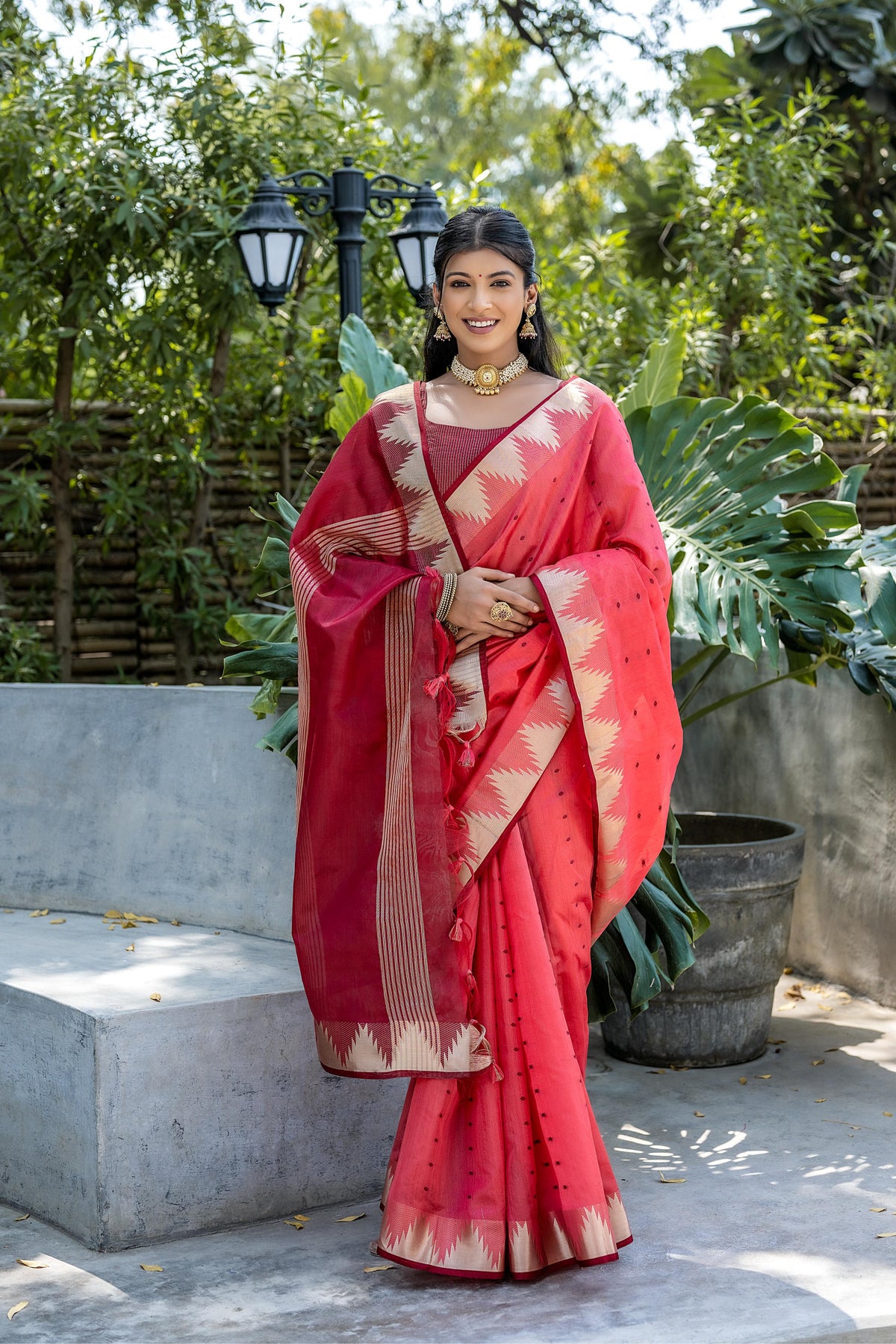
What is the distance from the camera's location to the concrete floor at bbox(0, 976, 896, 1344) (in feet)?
7.30

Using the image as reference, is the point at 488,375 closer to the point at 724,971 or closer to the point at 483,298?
the point at 483,298

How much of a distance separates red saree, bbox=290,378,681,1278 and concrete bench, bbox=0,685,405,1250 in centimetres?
30

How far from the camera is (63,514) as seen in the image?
216 inches

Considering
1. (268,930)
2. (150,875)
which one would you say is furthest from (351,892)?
(150,875)

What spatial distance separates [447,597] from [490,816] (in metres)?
0.37

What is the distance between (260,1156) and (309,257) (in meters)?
4.15

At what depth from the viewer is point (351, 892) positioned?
250 centimetres

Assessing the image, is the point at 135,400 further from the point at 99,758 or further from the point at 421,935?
the point at 421,935

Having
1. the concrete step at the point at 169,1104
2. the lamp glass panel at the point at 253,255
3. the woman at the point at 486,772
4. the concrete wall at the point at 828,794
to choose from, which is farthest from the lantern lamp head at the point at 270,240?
the concrete step at the point at 169,1104

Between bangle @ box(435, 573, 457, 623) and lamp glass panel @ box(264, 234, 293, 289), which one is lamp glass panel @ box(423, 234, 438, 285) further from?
bangle @ box(435, 573, 457, 623)

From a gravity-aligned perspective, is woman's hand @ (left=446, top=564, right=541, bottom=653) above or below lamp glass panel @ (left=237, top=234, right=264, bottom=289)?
below

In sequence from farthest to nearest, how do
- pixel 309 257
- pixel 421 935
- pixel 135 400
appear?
pixel 309 257
pixel 135 400
pixel 421 935

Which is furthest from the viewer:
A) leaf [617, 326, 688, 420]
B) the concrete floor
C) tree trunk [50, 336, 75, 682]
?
tree trunk [50, 336, 75, 682]

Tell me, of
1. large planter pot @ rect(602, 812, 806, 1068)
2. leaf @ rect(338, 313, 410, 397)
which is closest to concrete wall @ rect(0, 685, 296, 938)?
leaf @ rect(338, 313, 410, 397)
